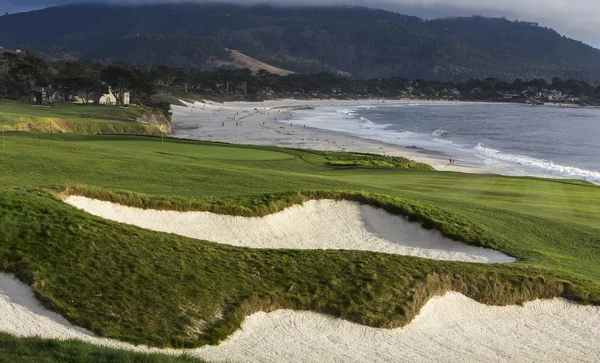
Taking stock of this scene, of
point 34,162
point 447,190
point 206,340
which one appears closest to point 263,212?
point 206,340

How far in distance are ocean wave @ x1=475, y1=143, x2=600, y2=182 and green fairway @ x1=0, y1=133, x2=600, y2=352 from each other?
100ft

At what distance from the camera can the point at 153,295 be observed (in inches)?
450

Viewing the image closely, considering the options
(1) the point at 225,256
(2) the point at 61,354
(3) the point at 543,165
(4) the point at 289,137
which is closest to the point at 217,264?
(1) the point at 225,256

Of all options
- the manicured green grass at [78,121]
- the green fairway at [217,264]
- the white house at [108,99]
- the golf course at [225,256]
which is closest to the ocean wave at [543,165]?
the golf course at [225,256]

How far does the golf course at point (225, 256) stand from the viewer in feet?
35.9

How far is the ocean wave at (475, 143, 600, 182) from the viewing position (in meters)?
52.0

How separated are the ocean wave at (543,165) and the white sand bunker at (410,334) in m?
39.7

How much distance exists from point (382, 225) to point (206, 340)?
10.2 metres

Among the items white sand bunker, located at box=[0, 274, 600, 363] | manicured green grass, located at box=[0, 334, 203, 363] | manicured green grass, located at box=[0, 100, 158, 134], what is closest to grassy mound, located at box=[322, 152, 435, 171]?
manicured green grass, located at box=[0, 100, 158, 134]

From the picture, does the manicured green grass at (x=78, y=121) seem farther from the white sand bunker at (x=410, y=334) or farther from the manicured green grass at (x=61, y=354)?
the manicured green grass at (x=61, y=354)

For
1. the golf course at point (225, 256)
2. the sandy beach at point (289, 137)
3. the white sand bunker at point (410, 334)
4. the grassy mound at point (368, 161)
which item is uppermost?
the golf course at point (225, 256)

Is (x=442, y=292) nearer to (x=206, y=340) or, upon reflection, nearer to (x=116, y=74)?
(x=206, y=340)

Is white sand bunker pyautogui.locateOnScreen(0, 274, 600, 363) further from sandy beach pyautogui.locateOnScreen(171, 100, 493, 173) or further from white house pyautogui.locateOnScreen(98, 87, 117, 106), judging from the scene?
white house pyautogui.locateOnScreen(98, 87, 117, 106)

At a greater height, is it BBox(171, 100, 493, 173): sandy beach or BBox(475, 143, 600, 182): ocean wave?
BBox(475, 143, 600, 182): ocean wave
